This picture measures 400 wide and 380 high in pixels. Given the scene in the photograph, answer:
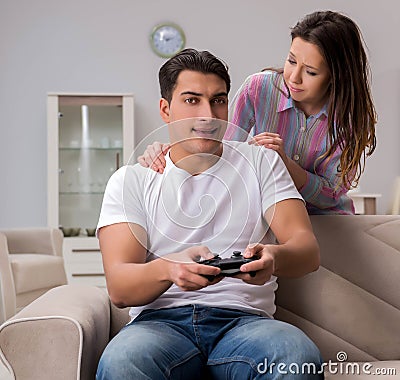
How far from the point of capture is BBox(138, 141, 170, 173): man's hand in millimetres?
1500

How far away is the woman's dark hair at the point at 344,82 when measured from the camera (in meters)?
1.83

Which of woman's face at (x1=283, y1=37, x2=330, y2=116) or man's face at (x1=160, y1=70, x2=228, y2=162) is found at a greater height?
woman's face at (x1=283, y1=37, x2=330, y2=116)

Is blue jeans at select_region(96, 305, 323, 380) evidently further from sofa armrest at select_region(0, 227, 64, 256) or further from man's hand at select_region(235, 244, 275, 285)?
sofa armrest at select_region(0, 227, 64, 256)

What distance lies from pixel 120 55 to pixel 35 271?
2.21 metres

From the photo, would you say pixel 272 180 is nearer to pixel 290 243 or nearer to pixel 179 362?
pixel 290 243

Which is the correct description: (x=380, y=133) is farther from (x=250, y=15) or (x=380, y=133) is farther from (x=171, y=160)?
(x=171, y=160)

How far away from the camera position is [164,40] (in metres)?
5.75

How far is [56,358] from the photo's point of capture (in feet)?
4.51

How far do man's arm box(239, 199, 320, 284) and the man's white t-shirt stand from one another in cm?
3

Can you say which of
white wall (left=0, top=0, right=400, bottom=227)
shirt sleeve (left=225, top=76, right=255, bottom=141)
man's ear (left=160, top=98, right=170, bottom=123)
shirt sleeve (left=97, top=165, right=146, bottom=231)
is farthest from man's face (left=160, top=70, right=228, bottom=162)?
white wall (left=0, top=0, right=400, bottom=227)

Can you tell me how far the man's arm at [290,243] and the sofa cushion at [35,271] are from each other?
2.82m

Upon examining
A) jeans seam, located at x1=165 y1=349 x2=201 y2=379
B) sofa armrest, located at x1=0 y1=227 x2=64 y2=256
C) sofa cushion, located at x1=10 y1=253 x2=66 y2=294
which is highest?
jeans seam, located at x1=165 y1=349 x2=201 y2=379

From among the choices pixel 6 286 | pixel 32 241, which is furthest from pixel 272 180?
pixel 32 241

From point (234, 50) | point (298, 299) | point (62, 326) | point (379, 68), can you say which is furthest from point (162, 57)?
point (62, 326)
